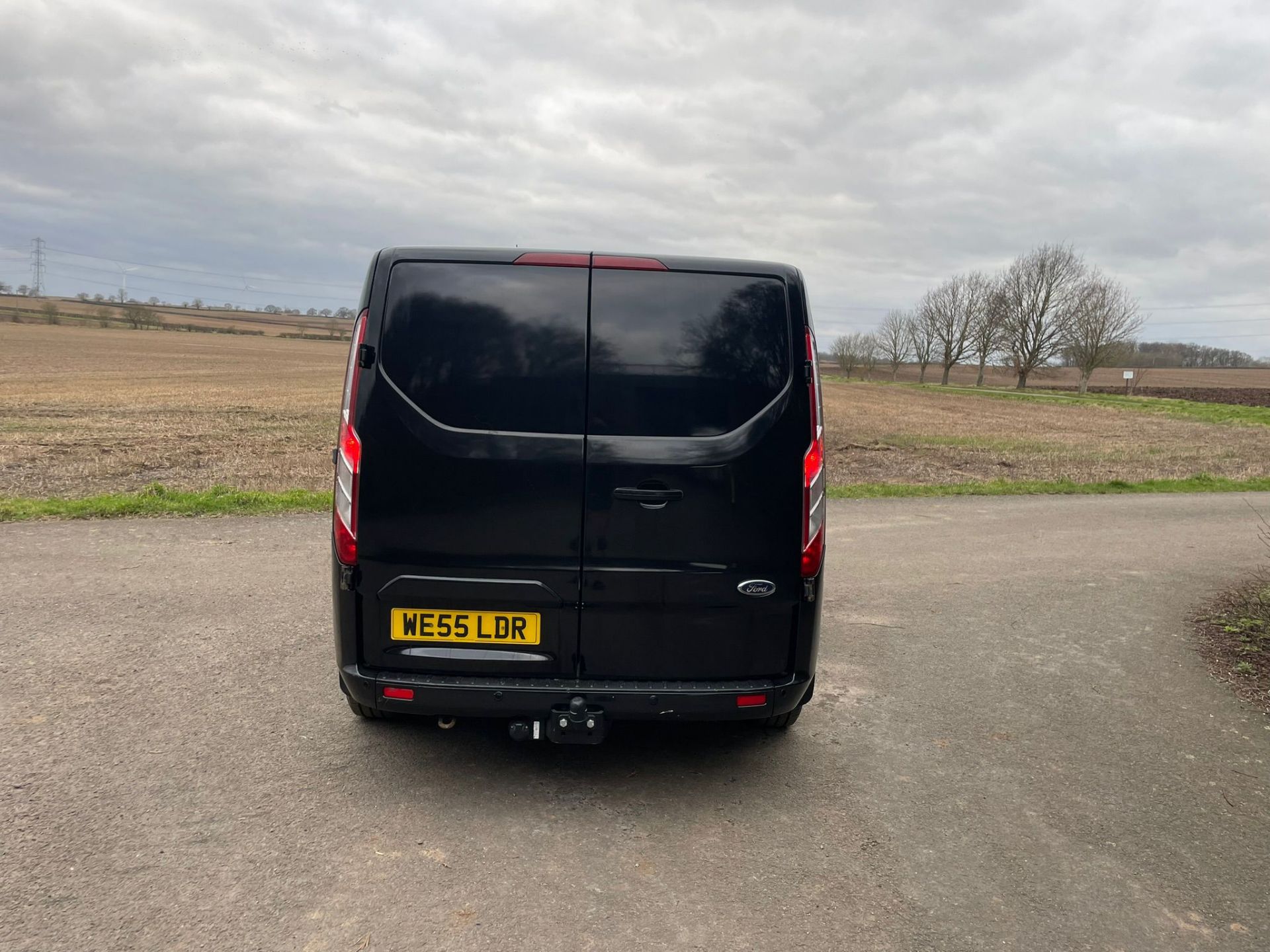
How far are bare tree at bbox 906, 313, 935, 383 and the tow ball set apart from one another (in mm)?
78424

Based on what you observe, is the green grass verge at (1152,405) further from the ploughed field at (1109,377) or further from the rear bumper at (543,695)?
the rear bumper at (543,695)

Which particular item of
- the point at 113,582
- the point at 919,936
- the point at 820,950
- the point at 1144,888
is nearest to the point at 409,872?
the point at 820,950

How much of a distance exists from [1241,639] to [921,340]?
78.3 meters

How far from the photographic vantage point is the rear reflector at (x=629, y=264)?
331 cm

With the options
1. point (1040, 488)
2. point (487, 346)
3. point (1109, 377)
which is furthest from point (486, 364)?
point (1109, 377)

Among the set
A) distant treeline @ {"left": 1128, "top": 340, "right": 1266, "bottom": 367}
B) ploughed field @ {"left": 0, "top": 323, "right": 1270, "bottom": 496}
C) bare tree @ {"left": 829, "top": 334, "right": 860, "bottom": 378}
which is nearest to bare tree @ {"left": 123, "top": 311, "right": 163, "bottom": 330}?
ploughed field @ {"left": 0, "top": 323, "right": 1270, "bottom": 496}

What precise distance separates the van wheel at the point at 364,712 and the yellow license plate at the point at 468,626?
1.75ft

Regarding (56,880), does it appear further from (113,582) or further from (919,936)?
(113,582)

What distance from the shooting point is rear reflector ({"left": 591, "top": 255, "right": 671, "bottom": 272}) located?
3.31 metres

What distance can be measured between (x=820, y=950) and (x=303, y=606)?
418 centimetres

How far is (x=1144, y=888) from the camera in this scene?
288cm

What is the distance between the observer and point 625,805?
3.31 metres

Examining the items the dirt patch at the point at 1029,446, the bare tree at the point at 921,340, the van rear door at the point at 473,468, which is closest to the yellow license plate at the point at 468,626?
the van rear door at the point at 473,468

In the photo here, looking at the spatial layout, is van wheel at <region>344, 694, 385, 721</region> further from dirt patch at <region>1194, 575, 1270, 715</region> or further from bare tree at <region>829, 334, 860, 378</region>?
bare tree at <region>829, 334, 860, 378</region>
